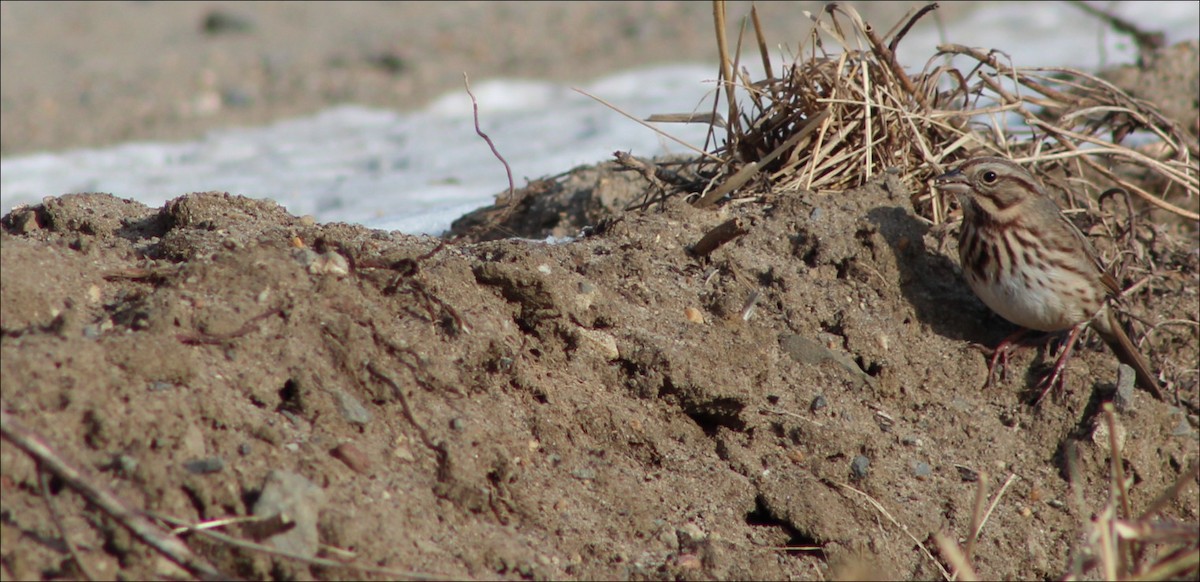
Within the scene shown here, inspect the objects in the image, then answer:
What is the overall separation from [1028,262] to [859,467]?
1.21 meters

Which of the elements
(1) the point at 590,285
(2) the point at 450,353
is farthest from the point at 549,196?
(2) the point at 450,353

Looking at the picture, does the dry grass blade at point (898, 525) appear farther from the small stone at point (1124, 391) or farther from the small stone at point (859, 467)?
the small stone at point (1124, 391)

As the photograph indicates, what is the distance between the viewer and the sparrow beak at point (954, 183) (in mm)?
4332

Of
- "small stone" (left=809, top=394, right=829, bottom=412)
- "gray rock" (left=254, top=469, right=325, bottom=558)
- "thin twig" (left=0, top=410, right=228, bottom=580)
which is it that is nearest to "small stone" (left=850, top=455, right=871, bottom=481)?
"small stone" (left=809, top=394, right=829, bottom=412)

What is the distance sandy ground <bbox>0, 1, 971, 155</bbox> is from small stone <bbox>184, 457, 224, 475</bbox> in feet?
21.8

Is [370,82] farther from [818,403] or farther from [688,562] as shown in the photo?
[688,562]

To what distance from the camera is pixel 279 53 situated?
36.6 ft

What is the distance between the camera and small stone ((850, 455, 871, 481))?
11.9 ft

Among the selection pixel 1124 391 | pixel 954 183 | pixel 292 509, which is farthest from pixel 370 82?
pixel 292 509

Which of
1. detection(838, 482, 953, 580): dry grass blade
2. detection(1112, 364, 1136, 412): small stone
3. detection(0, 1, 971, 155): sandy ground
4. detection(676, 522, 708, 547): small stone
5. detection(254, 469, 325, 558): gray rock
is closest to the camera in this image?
detection(254, 469, 325, 558): gray rock

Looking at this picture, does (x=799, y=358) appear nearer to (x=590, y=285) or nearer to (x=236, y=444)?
(x=590, y=285)

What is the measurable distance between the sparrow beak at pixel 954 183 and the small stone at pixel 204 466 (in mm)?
2775

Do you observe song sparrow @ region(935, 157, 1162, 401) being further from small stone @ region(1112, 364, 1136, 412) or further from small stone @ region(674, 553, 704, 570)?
small stone @ region(674, 553, 704, 570)

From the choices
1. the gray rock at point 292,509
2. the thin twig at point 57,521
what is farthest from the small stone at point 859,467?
the thin twig at point 57,521
